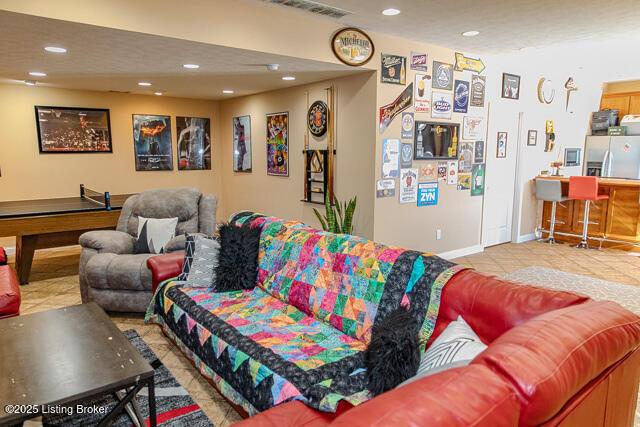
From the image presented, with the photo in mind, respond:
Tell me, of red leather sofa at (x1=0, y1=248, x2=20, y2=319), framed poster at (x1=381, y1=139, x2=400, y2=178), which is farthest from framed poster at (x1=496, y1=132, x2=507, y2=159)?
red leather sofa at (x1=0, y1=248, x2=20, y2=319)

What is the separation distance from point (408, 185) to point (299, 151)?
1532 mm

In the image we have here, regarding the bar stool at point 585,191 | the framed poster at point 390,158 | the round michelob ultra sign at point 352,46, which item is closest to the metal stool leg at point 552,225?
the bar stool at point 585,191

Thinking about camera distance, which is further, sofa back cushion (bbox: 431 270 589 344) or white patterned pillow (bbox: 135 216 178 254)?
white patterned pillow (bbox: 135 216 178 254)

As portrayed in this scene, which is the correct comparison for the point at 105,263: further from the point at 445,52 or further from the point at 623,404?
the point at 445,52

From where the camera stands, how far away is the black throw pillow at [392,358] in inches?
59.8

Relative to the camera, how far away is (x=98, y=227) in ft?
14.7

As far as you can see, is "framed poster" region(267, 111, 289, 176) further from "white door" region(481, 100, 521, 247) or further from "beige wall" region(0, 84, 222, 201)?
"white door" region(481, 100, 521, 247)

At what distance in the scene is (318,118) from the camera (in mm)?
5031

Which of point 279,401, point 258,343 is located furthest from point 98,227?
point 279,401

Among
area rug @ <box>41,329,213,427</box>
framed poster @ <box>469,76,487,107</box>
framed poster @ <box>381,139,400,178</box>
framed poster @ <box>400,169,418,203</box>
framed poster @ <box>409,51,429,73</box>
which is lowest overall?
area rug @ <box>41,329,213,427</box>

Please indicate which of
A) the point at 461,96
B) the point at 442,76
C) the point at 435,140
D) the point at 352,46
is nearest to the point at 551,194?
the point at 461,96

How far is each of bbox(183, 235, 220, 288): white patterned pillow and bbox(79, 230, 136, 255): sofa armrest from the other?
104cm

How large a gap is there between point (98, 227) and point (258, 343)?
331cm

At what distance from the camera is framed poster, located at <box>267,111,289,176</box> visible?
18.6ft
